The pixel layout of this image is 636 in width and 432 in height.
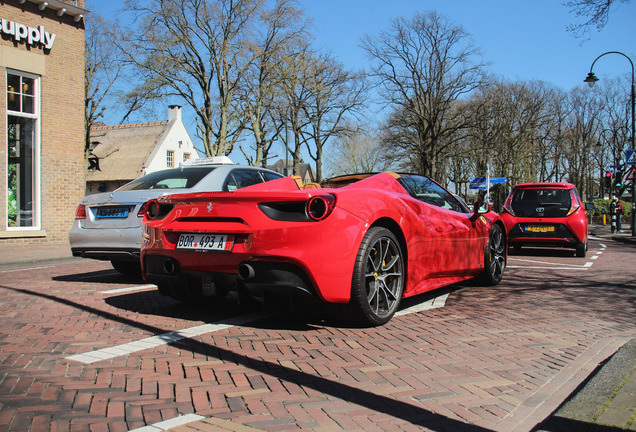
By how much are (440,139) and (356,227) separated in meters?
35.3

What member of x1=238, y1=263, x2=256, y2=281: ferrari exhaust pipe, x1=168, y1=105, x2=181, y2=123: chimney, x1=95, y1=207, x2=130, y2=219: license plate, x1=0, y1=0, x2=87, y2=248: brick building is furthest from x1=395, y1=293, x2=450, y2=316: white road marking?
x1=168, y1=105, x2=181, y2=123: chimney

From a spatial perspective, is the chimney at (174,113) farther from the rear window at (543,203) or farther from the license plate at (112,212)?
the license plate at (112,212)

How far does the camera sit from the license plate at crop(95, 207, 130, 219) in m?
6.44

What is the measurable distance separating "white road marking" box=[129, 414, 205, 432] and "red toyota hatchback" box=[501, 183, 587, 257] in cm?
975

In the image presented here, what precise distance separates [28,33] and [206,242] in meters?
13.6

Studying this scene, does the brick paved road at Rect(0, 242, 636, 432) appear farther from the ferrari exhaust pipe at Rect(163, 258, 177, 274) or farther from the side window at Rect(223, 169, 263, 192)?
the side window at Rect(223, 169, 263, 192)

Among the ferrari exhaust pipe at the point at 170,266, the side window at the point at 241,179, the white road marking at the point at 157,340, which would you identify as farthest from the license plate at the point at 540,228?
the ferrari exhaust pipe at the point at 170,266

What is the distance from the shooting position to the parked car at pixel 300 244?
377 centimetres

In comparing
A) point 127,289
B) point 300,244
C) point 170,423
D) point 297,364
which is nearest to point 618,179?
point 127,289

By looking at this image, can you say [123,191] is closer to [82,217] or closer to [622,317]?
[82,217]

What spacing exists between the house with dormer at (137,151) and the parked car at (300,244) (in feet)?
129

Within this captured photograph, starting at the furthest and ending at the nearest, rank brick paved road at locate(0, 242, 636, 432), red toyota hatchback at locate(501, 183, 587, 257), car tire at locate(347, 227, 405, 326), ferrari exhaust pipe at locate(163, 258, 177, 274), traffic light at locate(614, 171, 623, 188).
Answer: traffic light at locate(614, 171, 623, 188) < red toyota hatchback at locate(501, 183, 587, 257) < ferrari exhaust pipe at locate(163, 258, 177, 274) < car tire at locate(347, 227, 405, 326) < brick paved road at locate(0, 242, 636, 432)

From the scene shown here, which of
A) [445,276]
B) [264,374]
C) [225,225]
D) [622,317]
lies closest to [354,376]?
[264,374]

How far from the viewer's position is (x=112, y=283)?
6816 mm
